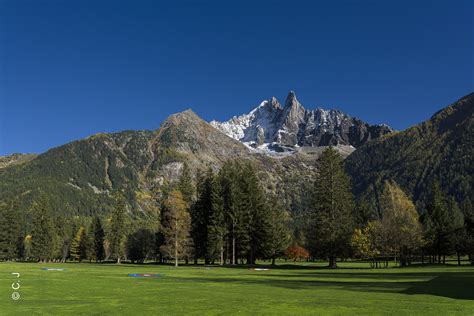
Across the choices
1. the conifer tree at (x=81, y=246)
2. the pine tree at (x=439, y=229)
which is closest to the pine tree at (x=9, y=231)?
the conifer tree at (x=81, y=246)

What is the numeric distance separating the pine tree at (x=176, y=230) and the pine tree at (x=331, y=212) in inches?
947

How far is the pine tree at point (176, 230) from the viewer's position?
271 feet

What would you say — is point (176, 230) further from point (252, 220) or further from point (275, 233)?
point (275, 233)

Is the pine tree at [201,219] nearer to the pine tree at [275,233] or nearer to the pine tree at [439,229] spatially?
the pine tree at [275,233]

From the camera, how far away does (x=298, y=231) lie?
190 metres

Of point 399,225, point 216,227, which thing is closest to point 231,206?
point 216,227

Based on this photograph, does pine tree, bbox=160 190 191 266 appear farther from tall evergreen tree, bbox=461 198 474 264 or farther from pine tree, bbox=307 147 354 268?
tall evergreen tree, bbox=461 198 474 264

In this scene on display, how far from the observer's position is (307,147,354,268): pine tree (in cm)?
7300

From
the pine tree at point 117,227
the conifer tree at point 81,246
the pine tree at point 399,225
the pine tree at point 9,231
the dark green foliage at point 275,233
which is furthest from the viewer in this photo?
the conifer tree at point 81,246

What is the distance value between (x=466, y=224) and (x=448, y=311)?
98.4 meters

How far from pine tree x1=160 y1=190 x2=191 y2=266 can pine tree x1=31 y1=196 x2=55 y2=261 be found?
176 feet

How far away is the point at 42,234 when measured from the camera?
122 m

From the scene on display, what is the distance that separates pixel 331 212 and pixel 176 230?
28992mm

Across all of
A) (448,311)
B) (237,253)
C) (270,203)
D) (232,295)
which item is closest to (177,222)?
(237,253)
